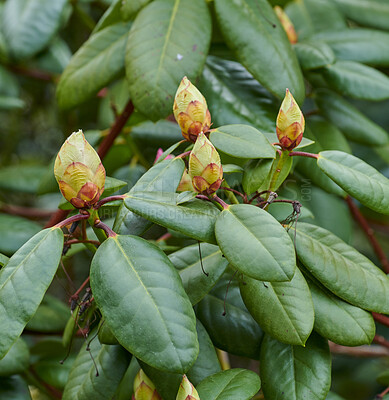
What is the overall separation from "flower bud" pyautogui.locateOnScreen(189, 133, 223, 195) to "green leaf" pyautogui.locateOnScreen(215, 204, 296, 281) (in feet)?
0.15

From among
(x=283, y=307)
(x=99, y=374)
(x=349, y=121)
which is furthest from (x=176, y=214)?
(x=349, y=121)

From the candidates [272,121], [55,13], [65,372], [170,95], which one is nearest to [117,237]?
[170,95]

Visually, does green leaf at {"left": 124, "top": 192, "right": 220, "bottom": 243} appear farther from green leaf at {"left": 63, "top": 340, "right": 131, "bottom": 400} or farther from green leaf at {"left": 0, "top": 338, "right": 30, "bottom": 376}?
green leaf at {"left": 0, "top": 338, "right": 30, "bottom": 376}

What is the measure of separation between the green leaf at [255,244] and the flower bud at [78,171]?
0.16m

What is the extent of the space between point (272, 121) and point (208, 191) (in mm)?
402

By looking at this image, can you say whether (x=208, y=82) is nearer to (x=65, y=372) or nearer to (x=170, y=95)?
(x=170, y=95)

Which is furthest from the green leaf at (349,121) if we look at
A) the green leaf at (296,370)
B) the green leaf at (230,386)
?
the green leaf at (230,386)

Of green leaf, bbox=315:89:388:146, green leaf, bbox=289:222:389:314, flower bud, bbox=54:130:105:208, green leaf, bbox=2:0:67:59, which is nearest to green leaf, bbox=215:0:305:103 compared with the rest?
green leaf, bbox=315:89:388:146

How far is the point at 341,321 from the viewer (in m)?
0.70

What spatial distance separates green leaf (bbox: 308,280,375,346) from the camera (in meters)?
0.70

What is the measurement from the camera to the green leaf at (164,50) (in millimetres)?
915

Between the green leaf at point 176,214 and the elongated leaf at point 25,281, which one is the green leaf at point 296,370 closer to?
the green leaf at point 176,214

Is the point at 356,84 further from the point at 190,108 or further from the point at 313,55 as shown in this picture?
the point at 190,108

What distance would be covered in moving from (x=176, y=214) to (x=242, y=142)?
0.52 ft
